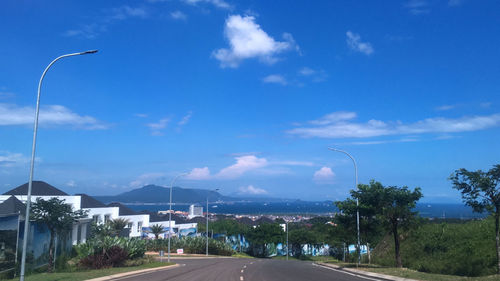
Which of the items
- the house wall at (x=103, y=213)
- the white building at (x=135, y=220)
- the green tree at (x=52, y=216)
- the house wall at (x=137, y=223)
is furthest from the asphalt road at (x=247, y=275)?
the house wall at (x=137, y=223)

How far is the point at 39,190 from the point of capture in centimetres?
4709

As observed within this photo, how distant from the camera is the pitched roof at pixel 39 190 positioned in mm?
46031

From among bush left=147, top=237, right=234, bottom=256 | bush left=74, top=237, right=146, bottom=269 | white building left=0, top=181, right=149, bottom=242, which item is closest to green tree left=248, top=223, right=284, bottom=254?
bush left=147, top=237, right=234, bottom=256

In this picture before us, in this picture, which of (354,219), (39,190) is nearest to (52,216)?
(354,219)

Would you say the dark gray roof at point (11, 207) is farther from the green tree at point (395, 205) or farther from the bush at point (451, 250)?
the bush at point (451, 250)

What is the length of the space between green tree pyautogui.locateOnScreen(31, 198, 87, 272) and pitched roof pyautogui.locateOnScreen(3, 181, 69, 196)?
20.8 m

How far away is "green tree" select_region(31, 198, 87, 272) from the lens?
2644 centimetres

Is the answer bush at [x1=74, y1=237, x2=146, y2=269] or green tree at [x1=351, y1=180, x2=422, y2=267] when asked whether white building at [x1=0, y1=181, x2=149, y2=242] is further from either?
green tree at [x1=351, y1=180, x2=422, y2=267]

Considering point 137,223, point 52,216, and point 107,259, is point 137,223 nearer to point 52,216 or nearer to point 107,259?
point 52,216

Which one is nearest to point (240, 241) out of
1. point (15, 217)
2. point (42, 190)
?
point (42, 190)

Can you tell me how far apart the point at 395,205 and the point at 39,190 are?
40.5 metres

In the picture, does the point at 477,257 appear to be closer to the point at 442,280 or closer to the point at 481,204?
the point at 481,204

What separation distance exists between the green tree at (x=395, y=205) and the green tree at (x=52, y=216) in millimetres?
21195

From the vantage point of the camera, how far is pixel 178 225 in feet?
286
